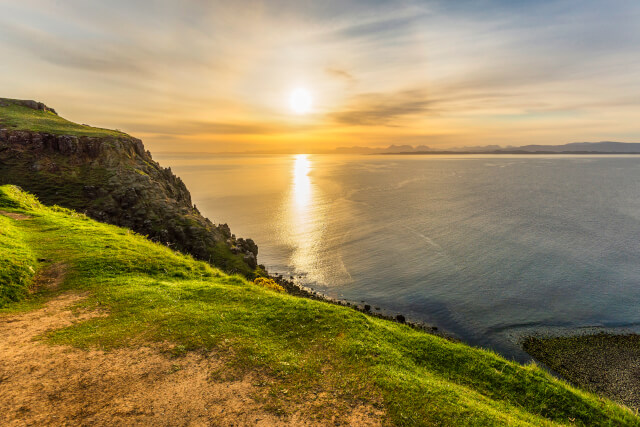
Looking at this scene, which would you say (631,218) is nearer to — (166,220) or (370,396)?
(370,396)

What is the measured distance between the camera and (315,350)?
1700 cm

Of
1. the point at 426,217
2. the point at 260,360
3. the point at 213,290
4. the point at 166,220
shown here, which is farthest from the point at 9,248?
the point at 426,217

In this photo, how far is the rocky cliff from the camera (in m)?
58.4

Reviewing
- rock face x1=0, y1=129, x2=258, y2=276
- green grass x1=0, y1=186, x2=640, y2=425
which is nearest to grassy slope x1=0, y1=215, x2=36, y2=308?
green grass x1=0, y1=186, x2=640, y2=425

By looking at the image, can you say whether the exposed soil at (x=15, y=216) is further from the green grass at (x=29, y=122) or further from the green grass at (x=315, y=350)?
the green grass at (x=29, y=122)

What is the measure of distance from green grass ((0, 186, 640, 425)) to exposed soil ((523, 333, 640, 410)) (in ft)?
68.5

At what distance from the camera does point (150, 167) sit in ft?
265

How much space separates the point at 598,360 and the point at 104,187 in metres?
93.6

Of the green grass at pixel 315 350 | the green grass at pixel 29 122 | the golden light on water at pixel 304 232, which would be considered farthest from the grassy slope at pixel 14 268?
the green grass at pixel 29 122

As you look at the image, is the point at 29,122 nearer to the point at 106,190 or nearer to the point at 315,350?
the point at 106,190

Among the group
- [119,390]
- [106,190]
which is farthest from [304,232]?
[119,390]

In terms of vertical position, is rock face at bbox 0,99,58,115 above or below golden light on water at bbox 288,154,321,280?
above

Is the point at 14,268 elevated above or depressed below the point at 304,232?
above

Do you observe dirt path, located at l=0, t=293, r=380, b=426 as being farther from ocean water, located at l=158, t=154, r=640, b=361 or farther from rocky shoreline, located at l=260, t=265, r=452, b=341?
ocean water, located at l=158, t=154, r=640, b=361
